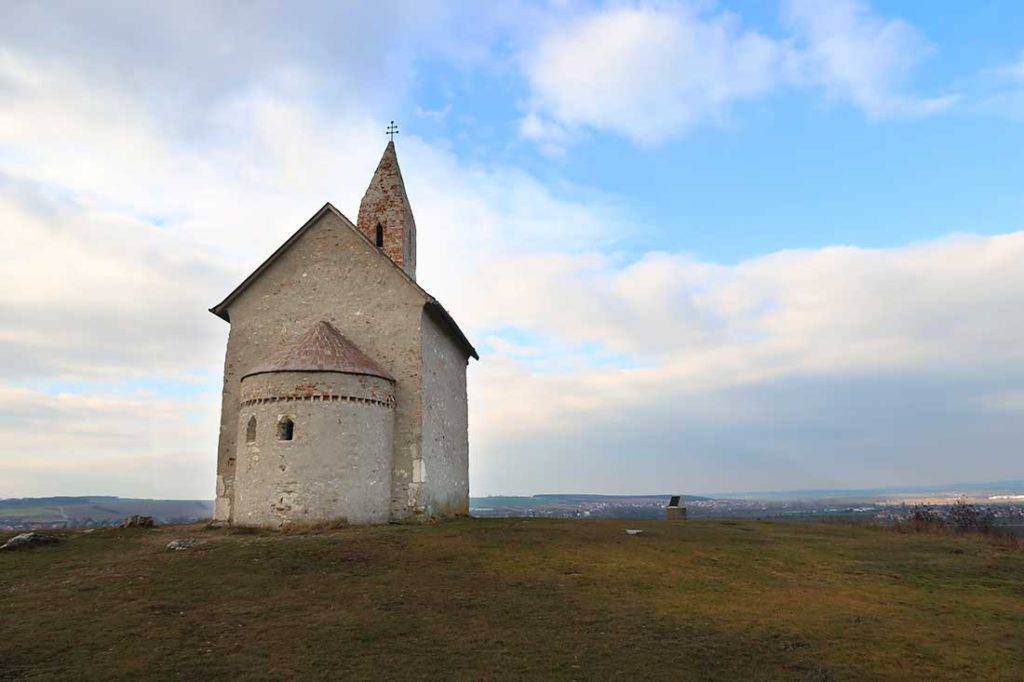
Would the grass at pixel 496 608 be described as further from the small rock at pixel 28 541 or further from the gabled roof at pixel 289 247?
the gabled roof at pixel 289 247

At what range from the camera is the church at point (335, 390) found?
2241 cm

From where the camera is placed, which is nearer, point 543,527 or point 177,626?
point 177,626

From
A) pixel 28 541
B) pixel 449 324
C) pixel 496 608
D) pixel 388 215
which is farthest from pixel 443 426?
pixel 496 608

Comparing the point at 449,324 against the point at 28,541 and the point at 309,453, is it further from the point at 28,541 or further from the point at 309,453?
the point at 28,541

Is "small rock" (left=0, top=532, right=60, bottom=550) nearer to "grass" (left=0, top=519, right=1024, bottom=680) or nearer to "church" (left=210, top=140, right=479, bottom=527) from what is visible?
"grass" (left=0, top=519, right=1024, bottom=680)

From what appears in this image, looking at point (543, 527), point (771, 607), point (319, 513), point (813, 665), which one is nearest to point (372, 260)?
point (319, 513)

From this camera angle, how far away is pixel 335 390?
22938 millimetres

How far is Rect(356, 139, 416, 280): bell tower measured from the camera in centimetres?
3117

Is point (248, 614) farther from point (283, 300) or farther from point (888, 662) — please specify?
point (283, 300)

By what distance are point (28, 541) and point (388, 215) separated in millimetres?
18462

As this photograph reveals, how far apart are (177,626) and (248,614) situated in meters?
1.27

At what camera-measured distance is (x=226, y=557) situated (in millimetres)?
17688

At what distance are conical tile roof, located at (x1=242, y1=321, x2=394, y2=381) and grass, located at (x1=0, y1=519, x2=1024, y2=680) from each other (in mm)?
5326

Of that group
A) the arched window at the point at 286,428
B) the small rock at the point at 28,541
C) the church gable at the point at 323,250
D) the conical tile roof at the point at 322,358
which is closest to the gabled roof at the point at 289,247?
the church gable at the point at 323,250
